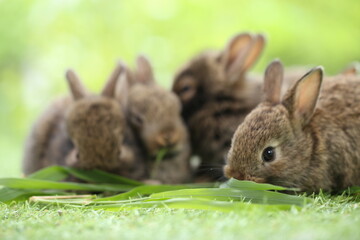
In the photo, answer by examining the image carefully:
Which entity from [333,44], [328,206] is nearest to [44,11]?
[333,44]

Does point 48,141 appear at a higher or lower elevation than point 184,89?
lower

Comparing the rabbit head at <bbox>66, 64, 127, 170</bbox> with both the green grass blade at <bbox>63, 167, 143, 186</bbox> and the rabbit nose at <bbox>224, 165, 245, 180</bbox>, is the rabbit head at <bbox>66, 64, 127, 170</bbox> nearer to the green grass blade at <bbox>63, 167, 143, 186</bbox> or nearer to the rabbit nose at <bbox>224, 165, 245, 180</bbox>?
the green grass blade at <bbox>63, 167, 143, 186</bbox>

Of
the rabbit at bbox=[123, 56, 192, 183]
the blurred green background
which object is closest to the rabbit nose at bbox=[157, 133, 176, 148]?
the rabbit at bbox=[123, 56, 192, 183]

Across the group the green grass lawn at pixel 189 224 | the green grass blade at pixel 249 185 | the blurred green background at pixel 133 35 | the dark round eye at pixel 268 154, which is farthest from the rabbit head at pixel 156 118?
the blurred green background at pixel 133 35

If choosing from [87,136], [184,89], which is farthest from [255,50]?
[87,136]

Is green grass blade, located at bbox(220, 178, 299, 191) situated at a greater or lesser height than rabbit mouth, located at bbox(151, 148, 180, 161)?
lesser

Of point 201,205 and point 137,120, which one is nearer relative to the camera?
point 201,205

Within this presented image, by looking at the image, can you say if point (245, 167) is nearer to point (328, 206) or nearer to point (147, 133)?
point (328, 206)

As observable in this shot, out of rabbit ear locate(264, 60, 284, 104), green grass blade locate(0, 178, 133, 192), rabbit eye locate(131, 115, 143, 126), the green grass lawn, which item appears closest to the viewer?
the green grass lawn

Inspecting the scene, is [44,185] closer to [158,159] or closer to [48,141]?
[158,159]
